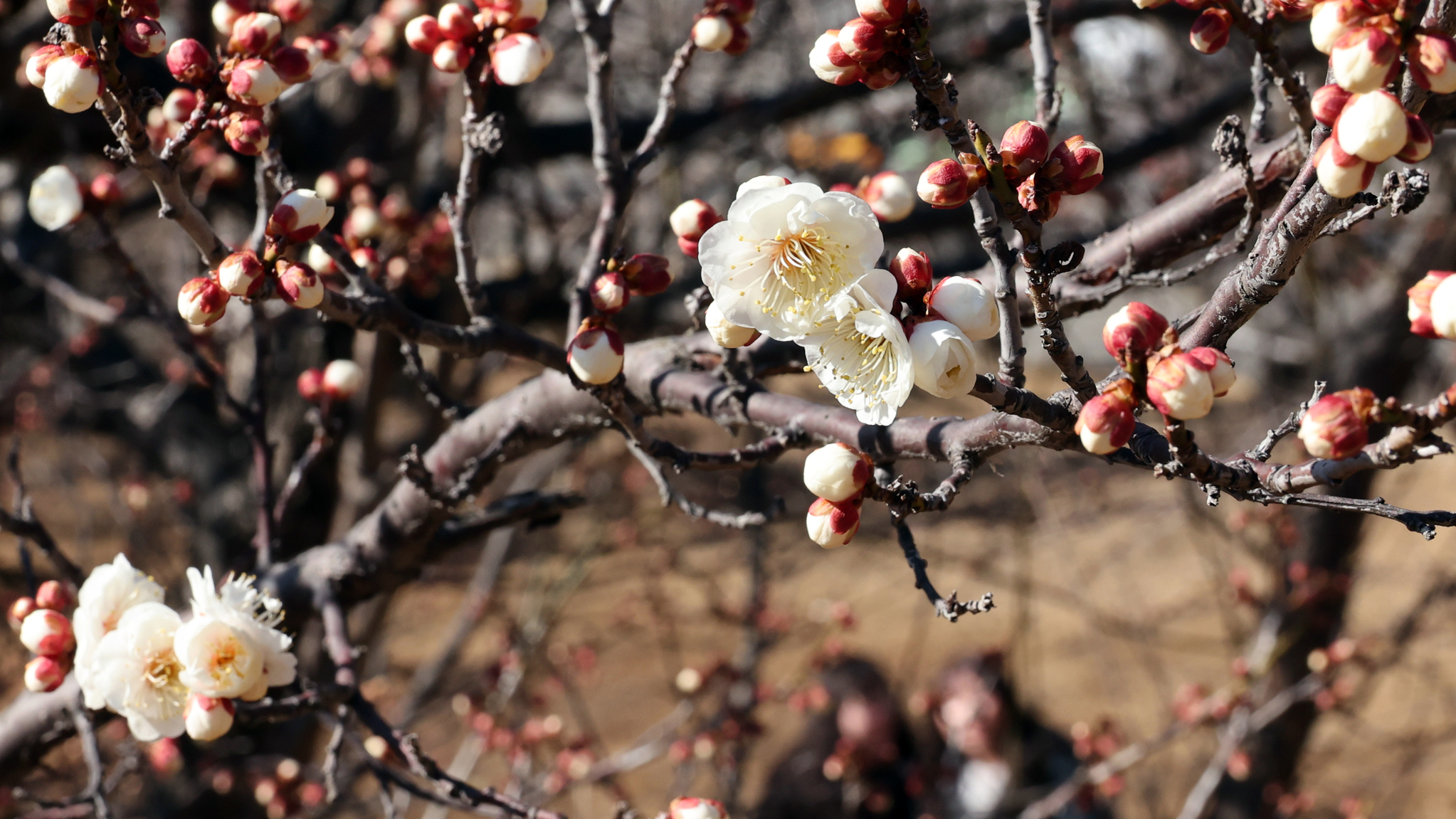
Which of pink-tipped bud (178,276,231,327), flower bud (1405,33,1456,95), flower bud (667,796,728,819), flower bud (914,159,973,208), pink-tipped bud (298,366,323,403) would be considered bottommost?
pink-tipped bud (298,366,323,403)

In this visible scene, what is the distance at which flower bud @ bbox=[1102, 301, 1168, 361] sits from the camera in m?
0.86

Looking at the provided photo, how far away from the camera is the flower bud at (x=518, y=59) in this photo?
4.47 feet

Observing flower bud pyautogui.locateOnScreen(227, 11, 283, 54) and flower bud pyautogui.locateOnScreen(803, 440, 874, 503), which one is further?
flower bud pyautogui.locateOnScreen(227, 11, 283, 54)

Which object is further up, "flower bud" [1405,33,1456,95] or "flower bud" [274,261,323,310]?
"flower bud" [1405,33,1456,95]

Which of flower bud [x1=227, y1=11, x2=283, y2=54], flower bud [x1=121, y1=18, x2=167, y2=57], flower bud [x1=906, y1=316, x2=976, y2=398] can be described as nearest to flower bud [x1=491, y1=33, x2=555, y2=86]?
flower bud [x1=227, y1=11, x2=283, y2=54]

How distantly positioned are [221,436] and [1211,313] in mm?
4217

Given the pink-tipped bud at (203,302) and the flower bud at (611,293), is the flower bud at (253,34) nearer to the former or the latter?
the pink-tipped bud at (203,302)

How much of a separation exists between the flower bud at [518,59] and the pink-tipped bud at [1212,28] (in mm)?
816

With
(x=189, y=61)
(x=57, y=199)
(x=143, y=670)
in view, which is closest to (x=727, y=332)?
(x=189, y=61)

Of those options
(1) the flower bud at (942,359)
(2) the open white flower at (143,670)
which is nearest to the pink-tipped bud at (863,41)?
(1) the flower bud at (942,359)

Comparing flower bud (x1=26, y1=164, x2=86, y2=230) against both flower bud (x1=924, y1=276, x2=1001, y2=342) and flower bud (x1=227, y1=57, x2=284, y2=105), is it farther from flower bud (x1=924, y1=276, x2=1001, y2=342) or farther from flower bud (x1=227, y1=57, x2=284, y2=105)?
flower bud (x1=924, y1=276, x2=1001, y2=342)

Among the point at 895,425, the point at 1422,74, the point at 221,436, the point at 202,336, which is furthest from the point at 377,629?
the point at 1422,74

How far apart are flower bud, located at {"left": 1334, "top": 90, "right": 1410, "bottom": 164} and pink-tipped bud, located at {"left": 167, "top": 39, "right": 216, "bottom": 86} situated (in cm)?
124

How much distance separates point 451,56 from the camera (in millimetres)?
1426
